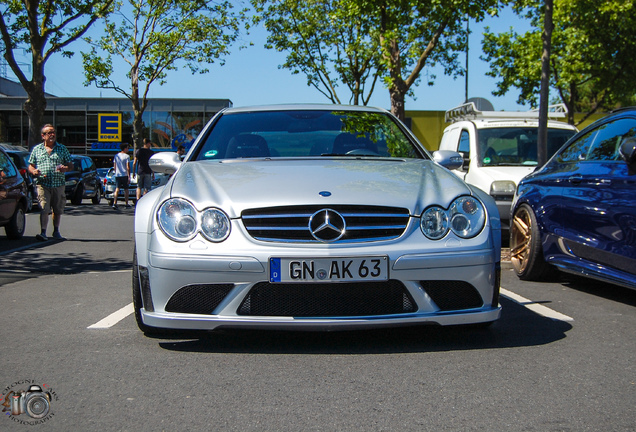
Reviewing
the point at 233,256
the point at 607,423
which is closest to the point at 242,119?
the point at 233,256

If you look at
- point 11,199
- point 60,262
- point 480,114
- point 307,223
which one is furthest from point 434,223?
point 480,114

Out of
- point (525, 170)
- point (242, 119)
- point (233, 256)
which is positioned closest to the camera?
point (233, 256)

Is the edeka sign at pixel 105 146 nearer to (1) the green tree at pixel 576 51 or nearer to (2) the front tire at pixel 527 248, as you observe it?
(1) the green tree at pixel 576 51

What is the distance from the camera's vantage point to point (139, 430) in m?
3.04

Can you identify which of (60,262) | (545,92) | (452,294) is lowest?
(60,262)

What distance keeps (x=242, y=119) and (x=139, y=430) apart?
326 centimetres

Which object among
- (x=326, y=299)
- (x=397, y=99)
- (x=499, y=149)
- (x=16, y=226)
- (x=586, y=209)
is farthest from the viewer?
(x=397, y=99)

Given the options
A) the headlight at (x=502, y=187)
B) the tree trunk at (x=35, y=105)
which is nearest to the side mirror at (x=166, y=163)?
the headlight at (x=502, y=187)

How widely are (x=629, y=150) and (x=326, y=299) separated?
2.61 m

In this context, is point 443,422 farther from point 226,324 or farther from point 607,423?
point 226,324

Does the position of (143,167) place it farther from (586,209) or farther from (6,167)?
(586,209)

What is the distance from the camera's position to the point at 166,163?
5.64 meters

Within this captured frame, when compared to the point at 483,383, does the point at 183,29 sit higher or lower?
higher

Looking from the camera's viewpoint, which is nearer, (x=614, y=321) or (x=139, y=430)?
(x=139, y=430)
